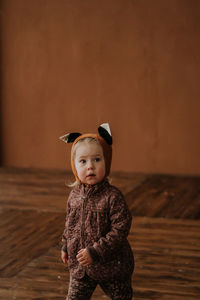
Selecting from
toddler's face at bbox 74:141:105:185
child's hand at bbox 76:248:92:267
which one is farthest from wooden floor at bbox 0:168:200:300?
toddler's face at bbox 74:141:105:185

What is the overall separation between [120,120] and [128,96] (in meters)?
0.29

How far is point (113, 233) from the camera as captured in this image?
2.05 meters

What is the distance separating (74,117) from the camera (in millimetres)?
6668

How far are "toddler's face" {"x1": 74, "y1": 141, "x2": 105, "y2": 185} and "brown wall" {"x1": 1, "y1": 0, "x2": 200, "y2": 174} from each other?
430cm

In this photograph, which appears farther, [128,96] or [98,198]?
[128,96]

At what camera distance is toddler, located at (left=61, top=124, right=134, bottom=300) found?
2055 mm

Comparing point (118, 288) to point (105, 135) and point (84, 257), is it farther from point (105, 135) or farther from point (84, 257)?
point (105, 135)

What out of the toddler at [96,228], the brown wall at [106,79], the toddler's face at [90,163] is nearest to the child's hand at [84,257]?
the toddler at [96,228]

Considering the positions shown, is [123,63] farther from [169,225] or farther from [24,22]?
[169,225]

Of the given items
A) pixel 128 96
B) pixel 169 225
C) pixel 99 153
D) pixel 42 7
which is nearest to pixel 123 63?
pixel 128 96

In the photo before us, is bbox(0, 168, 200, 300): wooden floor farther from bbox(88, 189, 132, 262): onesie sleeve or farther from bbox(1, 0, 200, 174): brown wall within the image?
bbox(88, 189, 132, 262): onesie sleeve

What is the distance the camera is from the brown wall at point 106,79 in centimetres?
629

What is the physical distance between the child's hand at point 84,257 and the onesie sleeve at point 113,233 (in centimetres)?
1

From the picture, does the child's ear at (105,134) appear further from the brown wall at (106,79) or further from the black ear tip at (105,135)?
the brown wall at (106,79)
